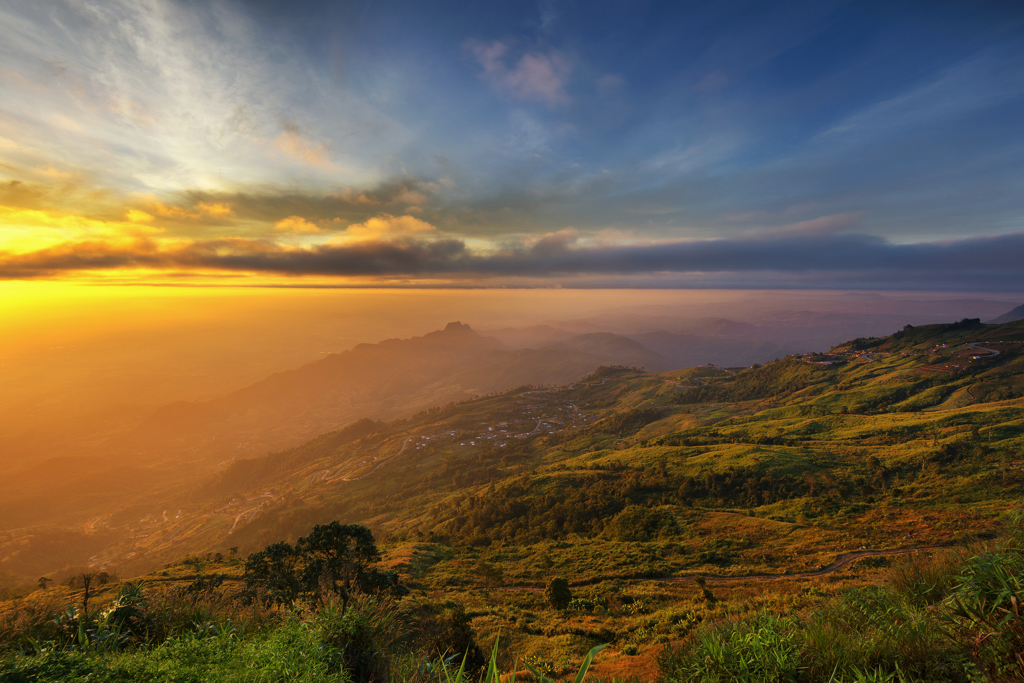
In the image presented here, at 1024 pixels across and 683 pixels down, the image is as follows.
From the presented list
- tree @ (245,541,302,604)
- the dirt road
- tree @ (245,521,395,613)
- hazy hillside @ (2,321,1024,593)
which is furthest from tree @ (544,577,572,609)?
hazy hillside @ (2,321,1024,593)

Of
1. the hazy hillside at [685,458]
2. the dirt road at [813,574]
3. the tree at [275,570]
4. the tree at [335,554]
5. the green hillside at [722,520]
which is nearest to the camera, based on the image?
the green hillside at [722,520]

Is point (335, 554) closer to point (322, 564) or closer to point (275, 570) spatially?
point (322, 564)

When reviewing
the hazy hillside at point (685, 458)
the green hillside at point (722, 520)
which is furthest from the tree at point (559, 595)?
the hazy hillside at point (685, 458)

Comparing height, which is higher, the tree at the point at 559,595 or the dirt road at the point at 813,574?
the tree at the point at 559,595

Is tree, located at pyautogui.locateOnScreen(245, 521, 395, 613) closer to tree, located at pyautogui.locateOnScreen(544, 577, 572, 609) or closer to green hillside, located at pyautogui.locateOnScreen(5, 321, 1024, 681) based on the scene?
green hillside, located at pyautogui.locateOnScreen(5, 321, 1024, 681)

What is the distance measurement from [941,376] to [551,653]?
20068cm

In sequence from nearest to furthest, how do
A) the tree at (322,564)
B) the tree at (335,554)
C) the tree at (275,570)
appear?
the tree at (322,564), the tree at (335,554), the tree at (275,570)

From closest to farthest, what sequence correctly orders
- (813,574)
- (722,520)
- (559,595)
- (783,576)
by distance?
1. (559,595)
2. (813,574)
3. (783,576)
4. (722,520)

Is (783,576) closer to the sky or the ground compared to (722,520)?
closer to the sky

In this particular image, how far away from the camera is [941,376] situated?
456 feet

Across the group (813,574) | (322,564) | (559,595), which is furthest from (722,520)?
(322,564)

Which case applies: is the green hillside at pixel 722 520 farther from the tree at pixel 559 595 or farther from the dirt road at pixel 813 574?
the tree at pixel 559 595

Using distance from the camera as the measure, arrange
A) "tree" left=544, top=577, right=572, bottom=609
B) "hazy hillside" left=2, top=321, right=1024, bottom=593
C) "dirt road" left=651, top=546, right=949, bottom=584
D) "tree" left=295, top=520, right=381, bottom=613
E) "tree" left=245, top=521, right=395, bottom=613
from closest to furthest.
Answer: "tree" left=245, top=521, right=395, bottom=613 → "tree" left=295, top=520, right=381, bottom=613 → "tree" left=544, top=577, right=572, bottom=609 → "dirt road" left=651, top=546, right=949, bottom=584 → "hazy hillside" left=2, top=321, right=1024, bottom=593

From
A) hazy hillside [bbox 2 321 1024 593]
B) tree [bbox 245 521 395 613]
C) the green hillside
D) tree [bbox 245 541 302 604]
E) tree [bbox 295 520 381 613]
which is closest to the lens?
the green hillside
